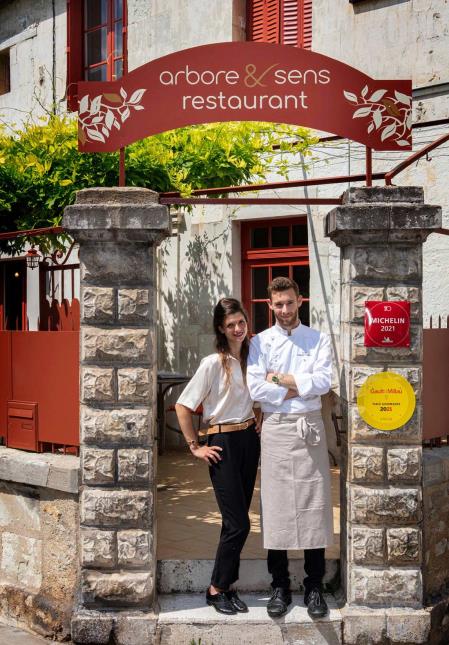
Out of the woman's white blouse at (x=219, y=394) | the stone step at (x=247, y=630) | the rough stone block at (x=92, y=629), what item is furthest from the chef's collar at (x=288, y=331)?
the rough stone block at (x=92, y=629)

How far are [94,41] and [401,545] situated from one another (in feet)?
28.1

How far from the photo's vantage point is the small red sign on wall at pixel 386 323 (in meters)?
4.76

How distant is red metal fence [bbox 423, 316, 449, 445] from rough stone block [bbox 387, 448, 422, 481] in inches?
14.9

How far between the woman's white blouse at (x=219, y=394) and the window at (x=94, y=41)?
6.83 metres

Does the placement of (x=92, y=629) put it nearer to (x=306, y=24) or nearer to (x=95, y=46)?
(x=306, y=24)

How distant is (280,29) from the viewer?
361 inches

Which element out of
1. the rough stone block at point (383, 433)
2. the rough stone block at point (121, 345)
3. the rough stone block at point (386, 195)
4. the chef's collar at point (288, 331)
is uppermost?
the rough stone block at point (386, 195)

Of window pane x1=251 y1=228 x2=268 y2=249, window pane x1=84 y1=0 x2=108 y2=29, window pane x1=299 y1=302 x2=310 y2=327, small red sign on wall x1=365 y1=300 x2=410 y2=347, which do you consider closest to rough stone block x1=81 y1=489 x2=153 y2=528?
small red sign on wall x1=365 y1=300 x2=410 y2=347

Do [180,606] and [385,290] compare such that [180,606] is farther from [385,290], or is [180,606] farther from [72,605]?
[385,290]

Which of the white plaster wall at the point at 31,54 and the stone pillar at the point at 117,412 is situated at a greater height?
the white plaster wall at the point at 31,54

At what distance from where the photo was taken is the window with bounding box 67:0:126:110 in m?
10.7

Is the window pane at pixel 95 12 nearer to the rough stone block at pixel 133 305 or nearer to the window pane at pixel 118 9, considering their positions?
the window pane at pixel 118 9

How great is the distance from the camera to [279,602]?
475 centimetres

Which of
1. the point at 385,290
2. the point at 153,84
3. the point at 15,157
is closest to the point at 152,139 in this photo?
the point at 15,157
